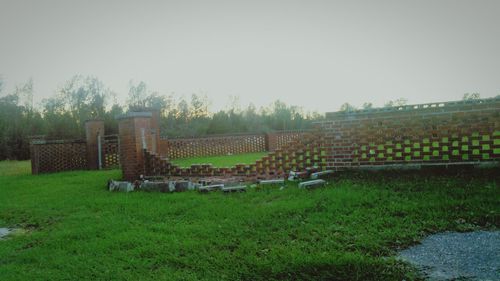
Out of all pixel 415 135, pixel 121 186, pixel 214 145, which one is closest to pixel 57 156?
pixel 121 186

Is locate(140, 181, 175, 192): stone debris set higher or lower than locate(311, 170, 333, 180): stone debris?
lower

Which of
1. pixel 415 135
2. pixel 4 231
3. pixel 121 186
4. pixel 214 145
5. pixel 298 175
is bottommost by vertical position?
pixel 4 231

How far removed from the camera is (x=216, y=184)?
25.6 feet

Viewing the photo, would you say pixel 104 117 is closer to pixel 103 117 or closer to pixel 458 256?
pixel 103 117

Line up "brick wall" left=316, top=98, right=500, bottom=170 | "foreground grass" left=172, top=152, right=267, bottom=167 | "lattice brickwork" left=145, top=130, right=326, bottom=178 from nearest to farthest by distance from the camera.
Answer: "brick wall" left=316, top=98, right=500, bottom=170, "lattice brickwork" left=145, top=130, right=326, bottom=178, "foreground grass" left=172, top=152, right=267, bottom=167

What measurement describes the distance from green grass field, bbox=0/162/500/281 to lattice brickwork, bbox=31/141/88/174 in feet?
26.4

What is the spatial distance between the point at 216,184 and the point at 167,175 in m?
2.15

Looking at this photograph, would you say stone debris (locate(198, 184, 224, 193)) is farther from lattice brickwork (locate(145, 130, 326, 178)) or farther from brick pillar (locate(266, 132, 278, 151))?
brick pillar (locate(266, 132, 278, 151))

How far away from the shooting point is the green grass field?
3691 millimetres

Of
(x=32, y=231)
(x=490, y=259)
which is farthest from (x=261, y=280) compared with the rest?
(x=32, y=231)

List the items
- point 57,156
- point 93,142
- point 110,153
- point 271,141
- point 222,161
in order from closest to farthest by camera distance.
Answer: point 93,142, point 57,156, point 110,153, point 222,161, point 271,141

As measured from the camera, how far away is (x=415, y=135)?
710 cm

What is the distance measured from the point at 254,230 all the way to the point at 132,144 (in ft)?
19.2

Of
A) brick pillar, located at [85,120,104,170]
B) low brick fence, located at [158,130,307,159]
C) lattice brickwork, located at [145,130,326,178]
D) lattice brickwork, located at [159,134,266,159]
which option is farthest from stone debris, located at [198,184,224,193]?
lattice brickwork, located at [159,134,266,159]
